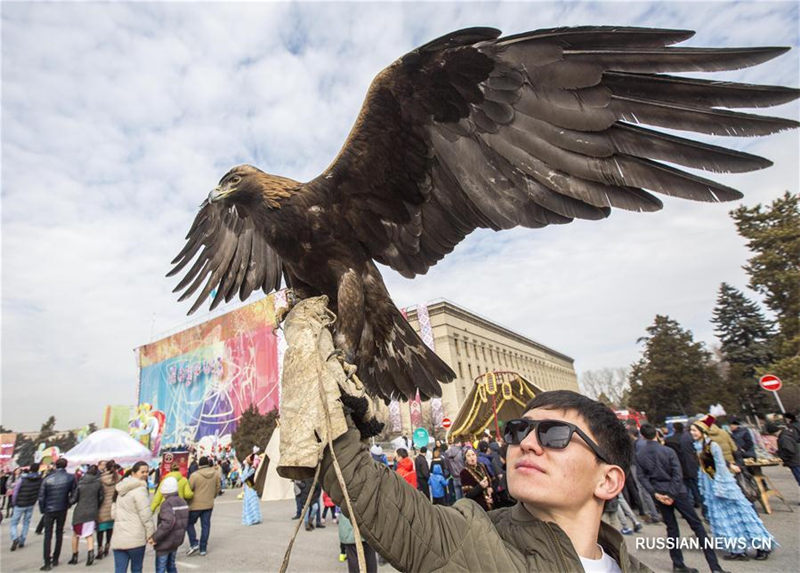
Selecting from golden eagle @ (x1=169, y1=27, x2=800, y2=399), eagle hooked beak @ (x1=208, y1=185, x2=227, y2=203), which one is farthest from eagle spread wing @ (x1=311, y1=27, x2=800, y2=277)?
eagle hooked beak @ (x1=208, y1=185, x2=227, y2=203)

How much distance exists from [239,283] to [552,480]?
365cm

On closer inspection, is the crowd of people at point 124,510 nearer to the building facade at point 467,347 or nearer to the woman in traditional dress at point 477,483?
the woman in traditional dress at point 477,483

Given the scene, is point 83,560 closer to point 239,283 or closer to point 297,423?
point 239,283

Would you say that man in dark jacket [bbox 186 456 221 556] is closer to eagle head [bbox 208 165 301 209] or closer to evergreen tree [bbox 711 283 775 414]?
eagle head [bbox 208 165 301 209]

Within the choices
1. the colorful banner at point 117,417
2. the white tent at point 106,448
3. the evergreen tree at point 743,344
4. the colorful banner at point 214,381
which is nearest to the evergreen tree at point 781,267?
the evergreen tree at point 743,344

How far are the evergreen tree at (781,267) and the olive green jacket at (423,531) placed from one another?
24829 mm

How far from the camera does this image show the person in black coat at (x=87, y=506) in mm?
7973

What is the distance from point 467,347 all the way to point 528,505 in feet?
165

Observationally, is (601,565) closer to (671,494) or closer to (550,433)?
(550,433)

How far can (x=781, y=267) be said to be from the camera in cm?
2062

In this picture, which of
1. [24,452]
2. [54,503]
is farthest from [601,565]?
[24,452]

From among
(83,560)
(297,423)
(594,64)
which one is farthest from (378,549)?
(83,560)

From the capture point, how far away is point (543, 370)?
268 ft

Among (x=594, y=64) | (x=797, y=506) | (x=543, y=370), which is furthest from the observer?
(x=543, y=370)
